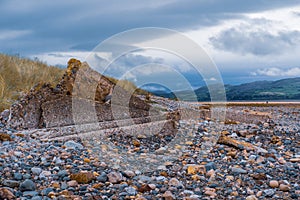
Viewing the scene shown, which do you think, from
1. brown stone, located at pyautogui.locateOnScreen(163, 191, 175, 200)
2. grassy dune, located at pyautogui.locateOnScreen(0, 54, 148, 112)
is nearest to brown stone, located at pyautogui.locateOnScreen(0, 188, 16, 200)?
brown stone, located at pyautogui.locateOnScreen(163, 191, 175, 200)

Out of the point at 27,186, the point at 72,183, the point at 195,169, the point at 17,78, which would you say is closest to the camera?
the point at 27,186

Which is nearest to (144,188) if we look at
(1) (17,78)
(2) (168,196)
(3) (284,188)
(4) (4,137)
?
(2) (168,196)

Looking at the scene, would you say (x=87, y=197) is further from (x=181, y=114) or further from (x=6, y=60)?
(x=6, y=60)

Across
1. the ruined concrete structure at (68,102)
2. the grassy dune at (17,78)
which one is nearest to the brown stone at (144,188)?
the ruined concrete structure at (68,102)

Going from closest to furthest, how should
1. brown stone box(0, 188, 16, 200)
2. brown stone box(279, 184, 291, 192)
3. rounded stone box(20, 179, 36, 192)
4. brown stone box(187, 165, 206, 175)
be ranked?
1. brown stone box(0, 188, 16, 200)
2. rounded stone box(20, 179, 36, 192)
3. brown stone box(279, 184, 291, 192)
4. brown stone box(187, 165, 206, 175)

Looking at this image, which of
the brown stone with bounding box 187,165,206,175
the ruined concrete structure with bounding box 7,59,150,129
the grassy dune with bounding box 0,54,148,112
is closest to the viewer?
the brown stone with bounding box 187,165,206,175

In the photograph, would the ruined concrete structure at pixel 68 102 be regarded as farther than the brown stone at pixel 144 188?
Yes

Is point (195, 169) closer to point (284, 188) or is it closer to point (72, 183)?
point (284, 188)

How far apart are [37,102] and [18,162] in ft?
8.29

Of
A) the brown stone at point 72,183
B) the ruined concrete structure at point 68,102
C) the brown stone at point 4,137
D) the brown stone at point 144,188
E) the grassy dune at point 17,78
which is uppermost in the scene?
the grassy dune at point 17,78

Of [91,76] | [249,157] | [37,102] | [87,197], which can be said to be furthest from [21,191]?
[91,76]

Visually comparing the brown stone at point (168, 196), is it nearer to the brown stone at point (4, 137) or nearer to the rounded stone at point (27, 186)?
the rounded stone at point (27, 186)

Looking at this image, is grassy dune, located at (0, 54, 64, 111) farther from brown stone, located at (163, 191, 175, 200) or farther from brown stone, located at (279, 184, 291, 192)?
brown stone, located at (279, 184, 291, 192)

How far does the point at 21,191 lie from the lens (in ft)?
11.7
